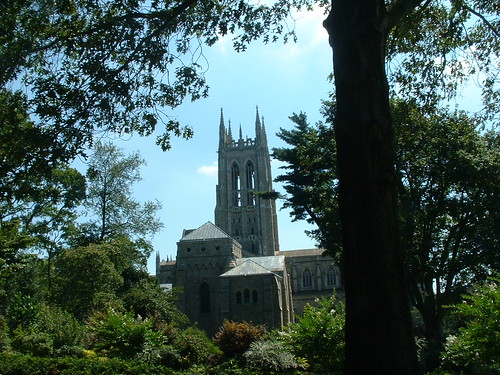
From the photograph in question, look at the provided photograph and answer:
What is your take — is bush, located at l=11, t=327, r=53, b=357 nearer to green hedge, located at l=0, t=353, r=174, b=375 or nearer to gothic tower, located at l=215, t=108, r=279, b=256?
green hedge, located at l=0, t=353, r=174, b=375

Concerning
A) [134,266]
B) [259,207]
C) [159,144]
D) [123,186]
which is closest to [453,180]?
[159,144]

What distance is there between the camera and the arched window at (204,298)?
33719mm

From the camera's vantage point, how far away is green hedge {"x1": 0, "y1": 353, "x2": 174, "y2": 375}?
9953 mm

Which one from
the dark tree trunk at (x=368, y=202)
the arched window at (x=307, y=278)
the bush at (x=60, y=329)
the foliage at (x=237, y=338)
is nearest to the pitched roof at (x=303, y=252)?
the arched window at (x=307, y=278)

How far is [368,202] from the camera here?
4902 millimetres

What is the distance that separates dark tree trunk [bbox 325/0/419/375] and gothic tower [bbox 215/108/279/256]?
65281 millimetres

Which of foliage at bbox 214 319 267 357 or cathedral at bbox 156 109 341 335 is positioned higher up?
cathedral at bbox 156 109 341 335

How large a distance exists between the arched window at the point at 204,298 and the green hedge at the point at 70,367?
75.9 feet

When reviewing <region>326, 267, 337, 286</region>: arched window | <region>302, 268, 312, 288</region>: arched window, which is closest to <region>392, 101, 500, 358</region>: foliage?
<region>326, 267, 337, 286</region>: arched window

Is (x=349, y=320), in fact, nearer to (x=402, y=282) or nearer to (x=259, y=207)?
(x=402, y=282)

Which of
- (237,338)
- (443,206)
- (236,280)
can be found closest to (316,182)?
(443,206)

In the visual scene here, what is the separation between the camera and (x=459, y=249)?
2072 cm

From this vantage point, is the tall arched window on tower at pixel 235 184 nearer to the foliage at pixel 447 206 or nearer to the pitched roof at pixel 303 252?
the pitched roof at pixel 303 252

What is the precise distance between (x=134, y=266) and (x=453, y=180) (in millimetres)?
18519
